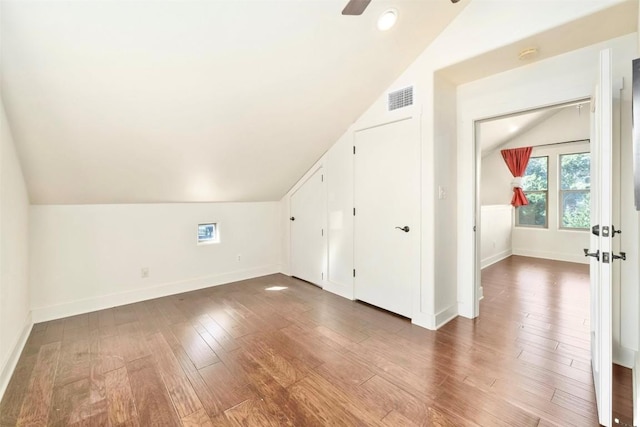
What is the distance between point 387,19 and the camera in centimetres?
226

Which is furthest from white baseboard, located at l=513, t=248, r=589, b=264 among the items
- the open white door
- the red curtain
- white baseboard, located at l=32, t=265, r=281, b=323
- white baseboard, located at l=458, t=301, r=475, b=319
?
white baseboard, located at l=32, t=265, r=281, b=323

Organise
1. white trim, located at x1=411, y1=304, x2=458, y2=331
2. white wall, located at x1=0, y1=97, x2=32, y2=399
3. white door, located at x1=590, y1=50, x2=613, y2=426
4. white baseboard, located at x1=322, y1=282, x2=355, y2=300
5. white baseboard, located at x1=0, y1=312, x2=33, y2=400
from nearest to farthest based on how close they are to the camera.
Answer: white door, located at x1=590, y1=50, x2=613, y2=426, white baseboard, located at x1=0, y1=312, x2=33, y2=400, white wall, located at x1=0, y1=97, x2=32, y2=399, white trim, located at x1=411, y1=304, x2=458, y2=331, white baseboard, located at x1=322, y1=282, x2=355, y2=300

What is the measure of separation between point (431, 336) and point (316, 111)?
245 centimetres

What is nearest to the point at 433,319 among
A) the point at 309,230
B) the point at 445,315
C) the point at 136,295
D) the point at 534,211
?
the point at 445,315

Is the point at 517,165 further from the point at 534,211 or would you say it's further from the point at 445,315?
the point at 445,315

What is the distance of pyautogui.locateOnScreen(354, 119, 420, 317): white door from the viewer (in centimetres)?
283

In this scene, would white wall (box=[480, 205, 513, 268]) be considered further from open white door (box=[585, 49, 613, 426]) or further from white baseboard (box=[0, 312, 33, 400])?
white baseboard (box=[0, 312, 33, 400])

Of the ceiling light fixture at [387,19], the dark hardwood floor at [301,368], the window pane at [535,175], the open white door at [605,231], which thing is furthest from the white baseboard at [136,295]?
the window pane at [535,175]

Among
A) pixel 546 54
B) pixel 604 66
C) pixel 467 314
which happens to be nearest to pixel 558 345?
pixel 467 314

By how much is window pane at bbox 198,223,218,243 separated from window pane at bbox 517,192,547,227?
20.9ft

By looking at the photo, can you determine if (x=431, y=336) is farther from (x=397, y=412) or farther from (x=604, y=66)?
(x=604, y=66)

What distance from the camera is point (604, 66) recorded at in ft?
5.05

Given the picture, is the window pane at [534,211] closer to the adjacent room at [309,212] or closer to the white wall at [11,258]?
the adjacent room at [309,212]

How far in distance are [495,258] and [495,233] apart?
497 millimetres
